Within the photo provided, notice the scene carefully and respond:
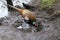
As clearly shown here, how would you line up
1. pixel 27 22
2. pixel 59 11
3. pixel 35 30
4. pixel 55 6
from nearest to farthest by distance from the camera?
1. pixel 35 30
2. pixel 27 22
3. pixel 59 11
4. pixel 55 6

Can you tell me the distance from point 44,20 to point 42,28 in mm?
653

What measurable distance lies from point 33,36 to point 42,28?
1.63 ft

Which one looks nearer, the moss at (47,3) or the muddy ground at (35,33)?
the muddy ground at (35,33)

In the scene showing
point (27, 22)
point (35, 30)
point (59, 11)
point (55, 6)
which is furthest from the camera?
point (55, 6)

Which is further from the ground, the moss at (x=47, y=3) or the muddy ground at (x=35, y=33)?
the moss at (x=47, y=3)

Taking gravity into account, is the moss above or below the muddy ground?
above

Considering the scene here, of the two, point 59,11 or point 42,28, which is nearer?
point 42,28

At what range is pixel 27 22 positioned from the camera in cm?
582

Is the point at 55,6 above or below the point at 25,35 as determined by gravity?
above

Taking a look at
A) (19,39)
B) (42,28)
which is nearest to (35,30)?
(42,28)

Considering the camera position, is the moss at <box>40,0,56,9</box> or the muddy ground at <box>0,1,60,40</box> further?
the moss at <box>40,0,56,9</box>

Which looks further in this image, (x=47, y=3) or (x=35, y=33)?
(x=47, y=3)

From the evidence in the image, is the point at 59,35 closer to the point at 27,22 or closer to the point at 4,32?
the point at 27,22

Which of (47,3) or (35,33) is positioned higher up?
(47,3)
